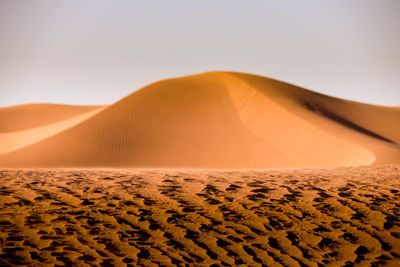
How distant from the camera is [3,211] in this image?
518 cm

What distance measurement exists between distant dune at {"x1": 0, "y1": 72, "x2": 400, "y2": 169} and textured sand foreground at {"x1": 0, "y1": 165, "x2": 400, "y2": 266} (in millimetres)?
16455

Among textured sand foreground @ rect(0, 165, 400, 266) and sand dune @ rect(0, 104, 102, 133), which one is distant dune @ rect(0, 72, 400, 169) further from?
sand dune @ rect(0, 104, 102, 133)

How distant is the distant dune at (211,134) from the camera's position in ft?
80.0

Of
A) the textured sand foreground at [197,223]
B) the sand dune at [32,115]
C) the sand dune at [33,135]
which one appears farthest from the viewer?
the sand dune at [32,115]

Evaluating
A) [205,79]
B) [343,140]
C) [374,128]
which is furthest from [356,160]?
[205,79]

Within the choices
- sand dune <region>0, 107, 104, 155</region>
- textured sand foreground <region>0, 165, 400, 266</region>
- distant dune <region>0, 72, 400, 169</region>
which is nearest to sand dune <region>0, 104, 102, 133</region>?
sand dune <region>0, 107, 104, 155</region>

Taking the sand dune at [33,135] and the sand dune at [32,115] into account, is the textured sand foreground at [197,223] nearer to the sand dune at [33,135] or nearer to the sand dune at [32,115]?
the sand dune at [33,135]

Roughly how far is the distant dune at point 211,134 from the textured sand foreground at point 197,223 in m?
16.5

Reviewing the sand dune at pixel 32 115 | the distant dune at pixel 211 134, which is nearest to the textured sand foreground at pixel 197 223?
the distant dune at pixel 211 134

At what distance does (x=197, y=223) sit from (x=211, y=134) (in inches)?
911

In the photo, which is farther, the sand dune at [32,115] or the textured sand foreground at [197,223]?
the sand dune at [32,115]

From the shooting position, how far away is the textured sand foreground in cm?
415

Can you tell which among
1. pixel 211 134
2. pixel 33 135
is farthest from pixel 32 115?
pixel 211 134

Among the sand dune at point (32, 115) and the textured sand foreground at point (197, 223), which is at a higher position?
the textured sand foreground at point (197, 223)
